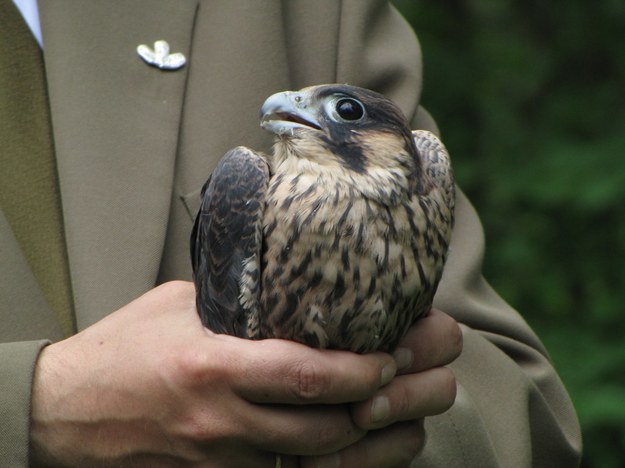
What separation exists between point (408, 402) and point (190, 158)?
909mm

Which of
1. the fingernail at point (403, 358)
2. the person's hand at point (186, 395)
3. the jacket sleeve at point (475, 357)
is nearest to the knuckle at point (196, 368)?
the person's hand at point (186, 395)

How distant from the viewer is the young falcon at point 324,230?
226 cm

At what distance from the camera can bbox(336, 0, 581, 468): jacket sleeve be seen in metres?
2.62

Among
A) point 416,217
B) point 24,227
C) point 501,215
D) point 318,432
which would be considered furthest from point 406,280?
point 501,215

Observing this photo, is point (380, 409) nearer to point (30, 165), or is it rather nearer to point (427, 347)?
point (427, 347)

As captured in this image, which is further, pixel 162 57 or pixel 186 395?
pixel 162 57

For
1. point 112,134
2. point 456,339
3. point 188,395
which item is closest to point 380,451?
point 456,339

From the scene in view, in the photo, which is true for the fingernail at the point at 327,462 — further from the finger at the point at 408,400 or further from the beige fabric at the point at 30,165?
the beige fabric at the point at 30,165

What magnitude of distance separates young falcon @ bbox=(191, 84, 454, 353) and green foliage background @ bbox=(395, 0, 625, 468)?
2.70m

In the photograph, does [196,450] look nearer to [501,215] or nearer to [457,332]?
[457,332]

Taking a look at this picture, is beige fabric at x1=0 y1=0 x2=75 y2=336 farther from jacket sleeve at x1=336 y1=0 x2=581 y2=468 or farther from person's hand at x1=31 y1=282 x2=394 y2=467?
jacket sleeve at x1=336 y1=0 x2=581 y2=468

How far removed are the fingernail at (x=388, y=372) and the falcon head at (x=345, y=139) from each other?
35 cm

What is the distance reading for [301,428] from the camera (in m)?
2.18

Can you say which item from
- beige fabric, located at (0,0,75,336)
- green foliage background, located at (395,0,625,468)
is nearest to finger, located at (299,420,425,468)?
beige fabric, located at (0,0,75,336)
